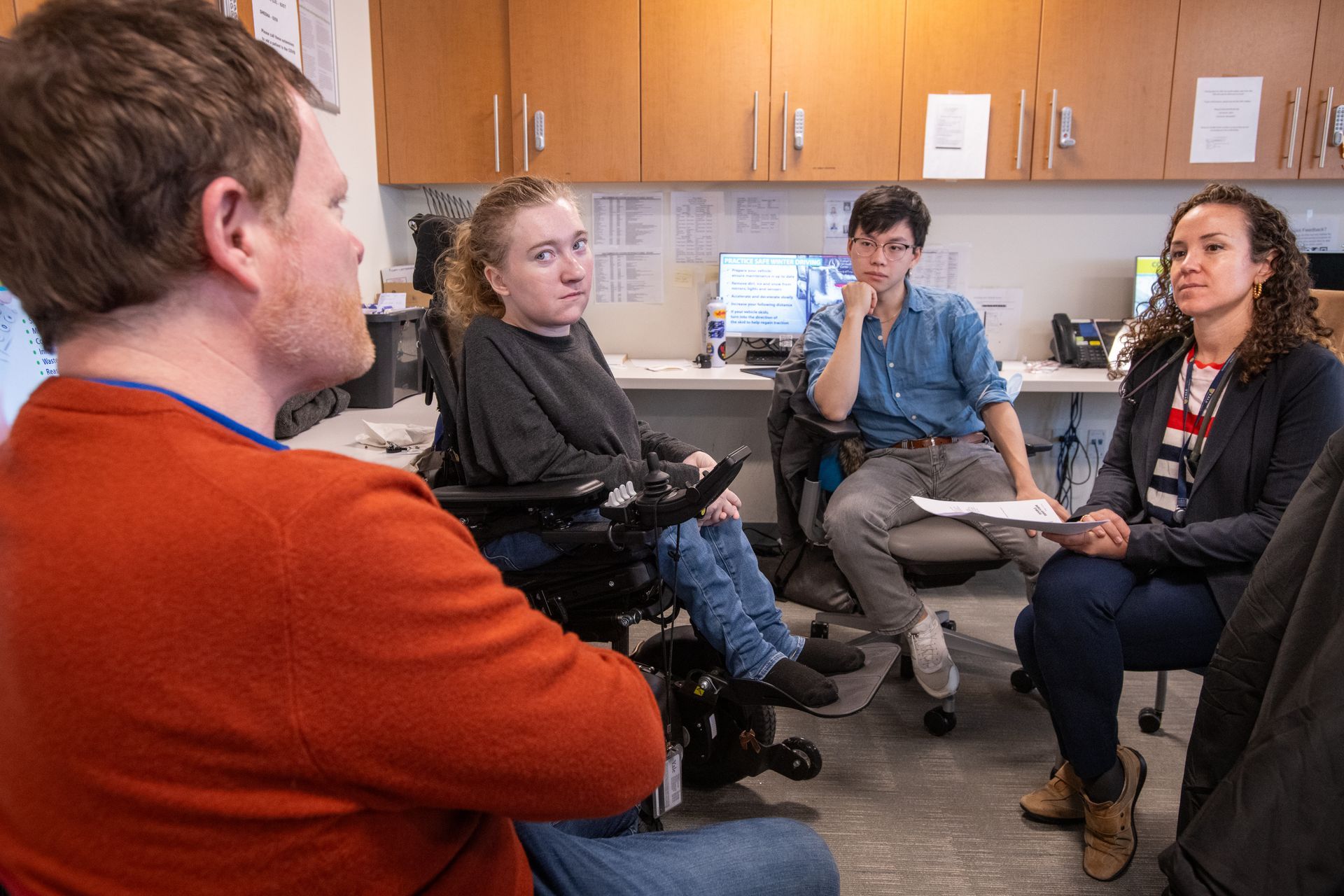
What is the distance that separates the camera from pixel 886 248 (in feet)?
8.02

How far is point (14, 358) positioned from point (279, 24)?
168cm

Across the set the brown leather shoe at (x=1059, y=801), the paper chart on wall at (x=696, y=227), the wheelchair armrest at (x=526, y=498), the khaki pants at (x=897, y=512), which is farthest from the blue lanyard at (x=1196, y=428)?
the paper chart on wall at (x=696, y=227)

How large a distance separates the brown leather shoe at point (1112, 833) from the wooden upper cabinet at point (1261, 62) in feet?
7.67

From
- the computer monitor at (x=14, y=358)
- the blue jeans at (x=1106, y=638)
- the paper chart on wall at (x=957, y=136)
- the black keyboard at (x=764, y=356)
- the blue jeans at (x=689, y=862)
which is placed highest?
the paper chart on wall at (x=957, y=136)

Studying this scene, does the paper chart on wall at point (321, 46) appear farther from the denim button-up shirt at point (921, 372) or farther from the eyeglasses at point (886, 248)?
the denim button-up shirt at point (921, 372)

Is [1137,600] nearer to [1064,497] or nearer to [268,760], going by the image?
[268,760]

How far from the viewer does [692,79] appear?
321cm

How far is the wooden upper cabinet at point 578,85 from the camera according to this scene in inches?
126

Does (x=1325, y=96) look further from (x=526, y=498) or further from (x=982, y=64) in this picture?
(x=526, y=498)

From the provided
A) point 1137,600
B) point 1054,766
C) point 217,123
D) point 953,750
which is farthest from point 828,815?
point 217,123

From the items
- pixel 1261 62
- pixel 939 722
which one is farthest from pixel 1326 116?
pixel 939 722

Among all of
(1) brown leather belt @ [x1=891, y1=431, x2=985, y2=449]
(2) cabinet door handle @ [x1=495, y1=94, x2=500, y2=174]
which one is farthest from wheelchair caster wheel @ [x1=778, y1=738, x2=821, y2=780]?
(2) cabinet door handle @ [x1=495, y1=94, x2=500, y2=174]

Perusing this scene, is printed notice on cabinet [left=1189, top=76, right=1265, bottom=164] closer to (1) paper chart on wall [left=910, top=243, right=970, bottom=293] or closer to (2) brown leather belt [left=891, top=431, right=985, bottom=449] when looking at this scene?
(1) paper chart on wall [left=910, top=243, right=970, bottom=293]

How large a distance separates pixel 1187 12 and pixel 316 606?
3.60m
